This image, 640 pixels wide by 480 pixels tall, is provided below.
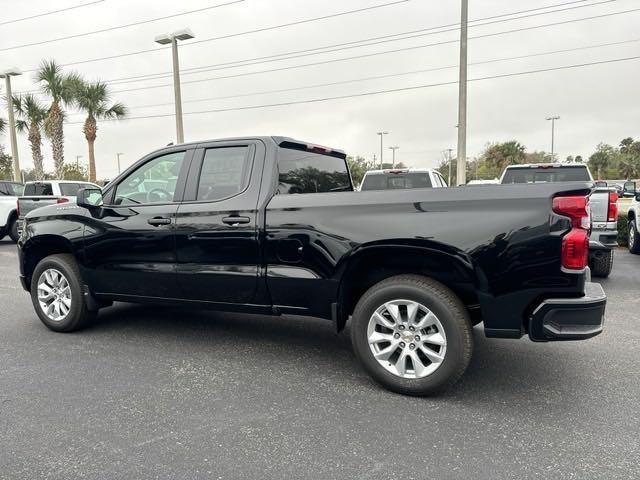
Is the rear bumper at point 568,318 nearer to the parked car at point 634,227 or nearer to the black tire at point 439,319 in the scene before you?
the black tire at point 439,319

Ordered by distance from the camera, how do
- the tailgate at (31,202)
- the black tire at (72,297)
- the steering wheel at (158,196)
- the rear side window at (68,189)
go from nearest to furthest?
the steering wheel at (158,196), the black tire at (72,297), the tailgate at (31,202), the rear side window at (68,189)

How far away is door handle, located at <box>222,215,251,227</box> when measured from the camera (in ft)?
13.0

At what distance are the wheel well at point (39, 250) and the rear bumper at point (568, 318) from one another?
428cm

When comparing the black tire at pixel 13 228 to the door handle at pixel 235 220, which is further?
the black tire at pixel 13 228

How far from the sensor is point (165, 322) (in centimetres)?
541

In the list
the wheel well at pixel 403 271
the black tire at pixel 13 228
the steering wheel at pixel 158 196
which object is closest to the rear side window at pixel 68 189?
the black tire at pixel 13 228

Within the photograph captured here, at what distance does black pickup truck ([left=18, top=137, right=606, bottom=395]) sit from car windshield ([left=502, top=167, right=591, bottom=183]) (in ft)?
16.7

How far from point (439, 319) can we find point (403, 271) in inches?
18.4

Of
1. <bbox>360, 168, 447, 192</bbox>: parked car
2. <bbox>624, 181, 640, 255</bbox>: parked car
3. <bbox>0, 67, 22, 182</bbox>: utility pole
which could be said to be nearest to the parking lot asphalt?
<bbox>360, 168, 447, 192</bbox>: parked car

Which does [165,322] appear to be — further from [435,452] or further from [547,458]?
[547,458]

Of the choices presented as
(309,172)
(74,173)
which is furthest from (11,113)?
(309,172)

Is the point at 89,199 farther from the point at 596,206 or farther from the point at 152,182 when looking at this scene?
the point at 596,206

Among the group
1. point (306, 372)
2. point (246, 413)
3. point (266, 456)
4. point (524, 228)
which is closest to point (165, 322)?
point (306, 372)

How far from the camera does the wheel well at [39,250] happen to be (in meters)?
5.00
